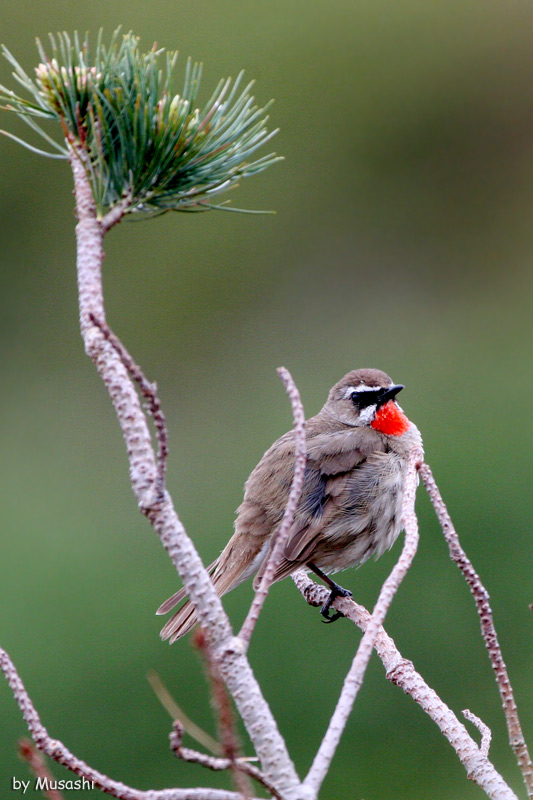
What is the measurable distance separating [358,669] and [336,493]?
228cm

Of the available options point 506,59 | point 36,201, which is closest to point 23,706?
point 36,201

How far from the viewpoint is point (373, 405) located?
4.27 metres

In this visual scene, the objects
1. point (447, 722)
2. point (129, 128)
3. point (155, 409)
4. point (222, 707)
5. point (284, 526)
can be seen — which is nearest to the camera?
point (222, 707)

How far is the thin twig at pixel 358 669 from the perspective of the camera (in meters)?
1.67

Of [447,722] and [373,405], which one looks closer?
[447,722]

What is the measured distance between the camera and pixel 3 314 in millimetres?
10500

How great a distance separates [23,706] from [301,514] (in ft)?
7.49

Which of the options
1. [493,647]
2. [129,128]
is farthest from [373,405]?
[493,647]

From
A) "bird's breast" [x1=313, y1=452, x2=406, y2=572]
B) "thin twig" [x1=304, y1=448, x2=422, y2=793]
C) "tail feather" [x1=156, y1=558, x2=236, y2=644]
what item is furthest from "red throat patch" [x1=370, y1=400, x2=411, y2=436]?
"thin twig" [x1=304, y1=448, x2=422, y2=793]

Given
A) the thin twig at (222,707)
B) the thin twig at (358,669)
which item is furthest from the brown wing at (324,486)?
the thin twig at (222,707)

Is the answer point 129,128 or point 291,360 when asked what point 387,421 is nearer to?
point 129,128

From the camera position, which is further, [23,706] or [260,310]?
[260,310]

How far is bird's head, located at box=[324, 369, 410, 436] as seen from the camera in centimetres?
426

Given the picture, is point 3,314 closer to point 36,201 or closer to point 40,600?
point 36,201
